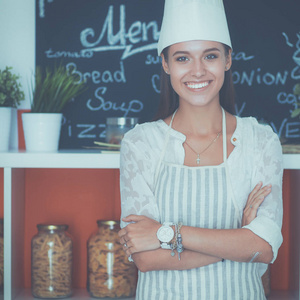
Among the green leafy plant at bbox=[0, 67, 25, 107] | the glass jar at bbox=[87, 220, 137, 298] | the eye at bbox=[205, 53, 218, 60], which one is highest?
the eye at bbox=[205, 53, 218, 60]

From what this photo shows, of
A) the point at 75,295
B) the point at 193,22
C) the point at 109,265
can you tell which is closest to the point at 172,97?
the point at 193,22

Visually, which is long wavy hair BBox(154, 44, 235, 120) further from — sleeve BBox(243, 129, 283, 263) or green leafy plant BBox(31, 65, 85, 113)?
green leafy plant BBox(31, 65, 85, 113)

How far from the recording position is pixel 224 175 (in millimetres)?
1401

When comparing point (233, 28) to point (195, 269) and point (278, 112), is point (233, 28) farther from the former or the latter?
point (195, 269)

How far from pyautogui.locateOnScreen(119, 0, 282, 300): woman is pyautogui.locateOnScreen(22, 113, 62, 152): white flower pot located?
52 cm

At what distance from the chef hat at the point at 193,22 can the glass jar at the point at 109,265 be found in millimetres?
750

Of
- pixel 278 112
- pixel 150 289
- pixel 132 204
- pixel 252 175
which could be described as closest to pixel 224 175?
pixel 252 175

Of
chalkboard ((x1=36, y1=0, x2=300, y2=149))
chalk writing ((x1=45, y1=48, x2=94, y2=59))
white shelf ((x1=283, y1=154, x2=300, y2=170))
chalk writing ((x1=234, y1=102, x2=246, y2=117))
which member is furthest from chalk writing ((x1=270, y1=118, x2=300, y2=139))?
chalk writing ((x1=45, y1=48, x2=94, y2=59))

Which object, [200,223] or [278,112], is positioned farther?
[278,112]

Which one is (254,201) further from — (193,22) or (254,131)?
(193,22)

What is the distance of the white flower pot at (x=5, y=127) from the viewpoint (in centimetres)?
188

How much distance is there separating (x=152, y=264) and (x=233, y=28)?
1112 millimetres

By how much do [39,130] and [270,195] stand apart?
3.05ft

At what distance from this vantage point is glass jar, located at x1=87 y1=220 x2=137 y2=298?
1819mm
